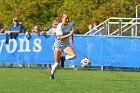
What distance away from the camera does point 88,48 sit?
25.5m

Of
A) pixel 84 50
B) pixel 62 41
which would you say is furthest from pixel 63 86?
pixel 84 50

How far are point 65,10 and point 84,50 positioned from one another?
1063 inches

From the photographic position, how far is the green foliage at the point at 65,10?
160ft

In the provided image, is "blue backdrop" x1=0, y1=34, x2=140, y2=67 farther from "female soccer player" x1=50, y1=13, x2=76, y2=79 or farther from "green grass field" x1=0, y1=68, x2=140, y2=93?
"green grass field" x1=0, y1=68, x2=140, y2=93

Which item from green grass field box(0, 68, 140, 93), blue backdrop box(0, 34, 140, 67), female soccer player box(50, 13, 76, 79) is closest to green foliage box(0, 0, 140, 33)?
blue backdrop box(0, 34, 140, 67)

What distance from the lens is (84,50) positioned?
25.6 metres

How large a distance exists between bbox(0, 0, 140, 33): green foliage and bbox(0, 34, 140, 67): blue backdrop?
2194 cm

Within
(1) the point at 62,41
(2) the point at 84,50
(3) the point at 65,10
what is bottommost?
(2) the point at 84,50

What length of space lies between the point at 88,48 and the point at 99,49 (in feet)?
1.44

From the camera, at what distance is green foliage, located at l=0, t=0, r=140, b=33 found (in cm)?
4872

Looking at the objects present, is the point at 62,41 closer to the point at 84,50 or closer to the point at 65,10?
the point at 84,50

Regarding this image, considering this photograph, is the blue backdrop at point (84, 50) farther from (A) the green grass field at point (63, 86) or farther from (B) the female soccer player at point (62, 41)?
(A) the green grass field at point (63, 86)

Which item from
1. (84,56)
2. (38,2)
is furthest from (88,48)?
(38,2)

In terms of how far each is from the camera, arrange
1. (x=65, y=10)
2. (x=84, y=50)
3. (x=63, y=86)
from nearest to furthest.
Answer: (x=63, y=86), (x=84, y=50), (x=65, y=10)
